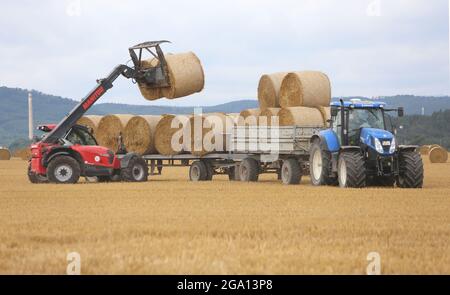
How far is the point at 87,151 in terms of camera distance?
2448 centimetres

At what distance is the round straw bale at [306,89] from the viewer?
970 inches

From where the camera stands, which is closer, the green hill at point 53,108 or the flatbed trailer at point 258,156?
the flatbed trailer at point 258,156

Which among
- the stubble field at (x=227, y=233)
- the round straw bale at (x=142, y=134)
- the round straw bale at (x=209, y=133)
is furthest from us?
the round straw bale at (x=142, y=134)

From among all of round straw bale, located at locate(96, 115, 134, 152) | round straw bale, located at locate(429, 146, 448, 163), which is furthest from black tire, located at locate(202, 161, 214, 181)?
round straw bale, located at locate(429, 146, 448, 163)

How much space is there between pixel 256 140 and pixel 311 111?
1.81m

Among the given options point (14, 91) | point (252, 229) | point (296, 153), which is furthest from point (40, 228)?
point (14, 91)

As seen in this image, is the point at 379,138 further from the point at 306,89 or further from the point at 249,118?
the point at 249,118

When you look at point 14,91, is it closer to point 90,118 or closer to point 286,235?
point 90,118

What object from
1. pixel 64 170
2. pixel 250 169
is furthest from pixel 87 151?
pixel 250 169

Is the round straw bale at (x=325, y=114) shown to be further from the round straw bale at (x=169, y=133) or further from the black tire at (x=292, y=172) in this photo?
the round straw bale at (x=169, y=133)

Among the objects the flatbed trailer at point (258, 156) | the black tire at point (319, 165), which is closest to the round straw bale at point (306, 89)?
the flatbed trailer at point (258, 156)

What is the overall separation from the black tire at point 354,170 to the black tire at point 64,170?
748cm

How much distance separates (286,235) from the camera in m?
11.0

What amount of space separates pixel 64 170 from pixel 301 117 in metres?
6.40
